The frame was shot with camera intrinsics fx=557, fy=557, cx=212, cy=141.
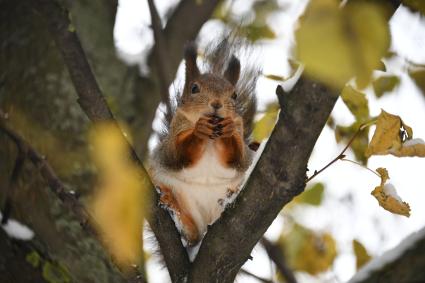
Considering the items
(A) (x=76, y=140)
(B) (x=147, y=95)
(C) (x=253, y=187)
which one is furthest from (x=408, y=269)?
(B) (x=147, y=95)

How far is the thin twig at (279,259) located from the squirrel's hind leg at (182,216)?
315 mm

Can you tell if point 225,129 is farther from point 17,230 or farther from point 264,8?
point 264,8

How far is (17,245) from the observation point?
1.08 meters

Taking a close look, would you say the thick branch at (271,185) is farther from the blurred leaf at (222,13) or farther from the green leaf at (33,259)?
the blurred leaf at (222,13)

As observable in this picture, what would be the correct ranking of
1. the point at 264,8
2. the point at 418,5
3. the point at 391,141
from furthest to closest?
the point at 264,8 < the point at 391,141 < the point at 418,5

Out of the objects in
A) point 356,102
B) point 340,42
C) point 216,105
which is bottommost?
point 340,42

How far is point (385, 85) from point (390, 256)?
599mm

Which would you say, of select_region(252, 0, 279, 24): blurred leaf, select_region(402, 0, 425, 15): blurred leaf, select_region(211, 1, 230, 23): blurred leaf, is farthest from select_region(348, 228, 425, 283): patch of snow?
select_region(211, 1, 230, 23): blurred leaf

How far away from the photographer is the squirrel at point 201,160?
4.38 feet

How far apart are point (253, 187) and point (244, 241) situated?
0.39 ft

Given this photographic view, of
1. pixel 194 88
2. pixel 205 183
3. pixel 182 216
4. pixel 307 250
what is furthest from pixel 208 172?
pixel 307 250

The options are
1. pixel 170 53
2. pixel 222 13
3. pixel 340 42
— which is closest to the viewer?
pixel 340 42

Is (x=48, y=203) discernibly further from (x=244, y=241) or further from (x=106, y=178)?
(x=106, y=178)

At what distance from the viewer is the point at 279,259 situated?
65.4 inches
